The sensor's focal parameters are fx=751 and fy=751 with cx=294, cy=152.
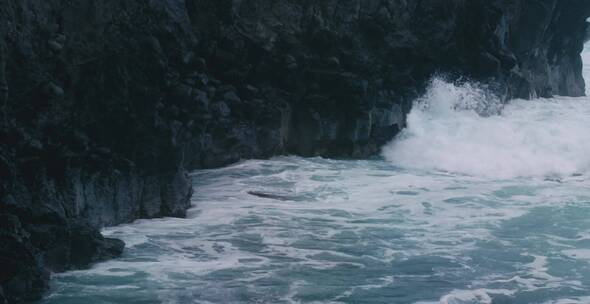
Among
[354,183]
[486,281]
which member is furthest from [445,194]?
[486,281]

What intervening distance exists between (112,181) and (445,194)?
259 inches

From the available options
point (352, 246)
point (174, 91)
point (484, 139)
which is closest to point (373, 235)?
point (352, 246)

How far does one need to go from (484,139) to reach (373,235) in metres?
10.8

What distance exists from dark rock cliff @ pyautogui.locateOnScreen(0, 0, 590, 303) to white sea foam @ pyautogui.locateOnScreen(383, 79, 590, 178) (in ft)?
1.97

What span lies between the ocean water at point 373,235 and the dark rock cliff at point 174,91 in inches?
21.5

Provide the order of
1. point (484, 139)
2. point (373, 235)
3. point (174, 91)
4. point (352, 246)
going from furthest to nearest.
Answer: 1. point (484, 139)
2. point (174, 91)
3. point (373, 235)
4. point (352, 246)

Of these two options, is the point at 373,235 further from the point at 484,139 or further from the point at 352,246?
the point at 484,139

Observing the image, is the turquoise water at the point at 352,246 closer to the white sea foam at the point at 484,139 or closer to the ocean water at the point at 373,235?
the ocean water at the point at 373,235

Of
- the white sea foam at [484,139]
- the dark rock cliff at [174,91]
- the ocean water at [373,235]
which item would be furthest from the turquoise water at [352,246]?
the white sea foam at [484,139]

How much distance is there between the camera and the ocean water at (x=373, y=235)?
8195 millimetres

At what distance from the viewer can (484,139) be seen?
20.6 m

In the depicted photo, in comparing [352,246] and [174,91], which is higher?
[174,91]

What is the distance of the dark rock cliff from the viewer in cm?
860

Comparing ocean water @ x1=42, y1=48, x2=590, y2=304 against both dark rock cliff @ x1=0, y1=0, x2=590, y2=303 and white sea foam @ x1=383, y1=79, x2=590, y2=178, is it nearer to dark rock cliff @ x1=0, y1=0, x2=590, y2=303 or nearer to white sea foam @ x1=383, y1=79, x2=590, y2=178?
white sea foam @ x1=383, y1=79, x2=590, y2=178
